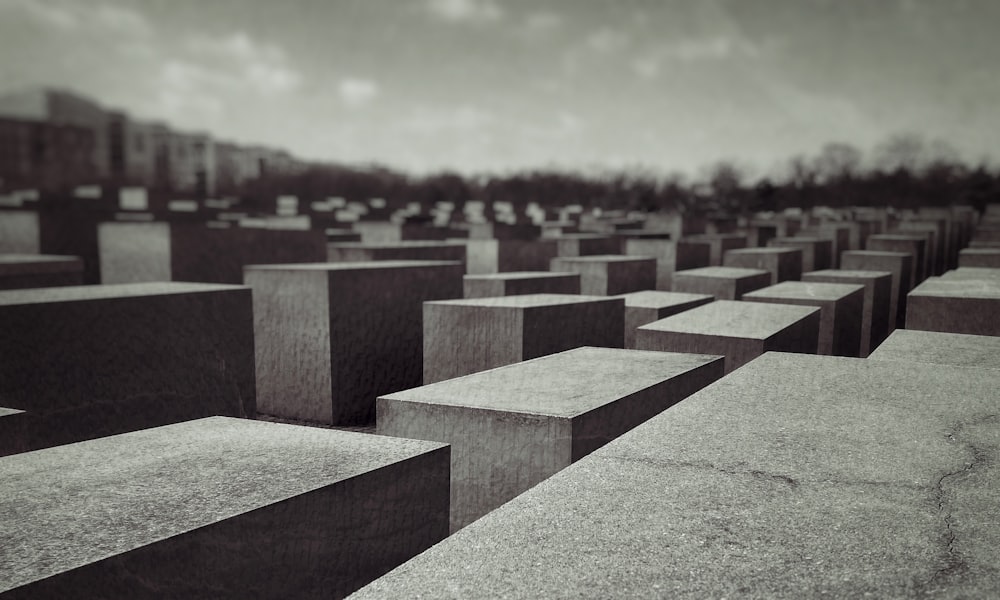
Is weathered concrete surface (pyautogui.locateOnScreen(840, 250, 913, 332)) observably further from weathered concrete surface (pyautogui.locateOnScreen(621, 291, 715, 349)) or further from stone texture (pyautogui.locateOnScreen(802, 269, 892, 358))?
weathered concrete surface (pyautogui.locateOnScreen(621, 291, 715, 349))

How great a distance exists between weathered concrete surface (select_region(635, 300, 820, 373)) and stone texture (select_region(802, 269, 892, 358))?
9.74 ft

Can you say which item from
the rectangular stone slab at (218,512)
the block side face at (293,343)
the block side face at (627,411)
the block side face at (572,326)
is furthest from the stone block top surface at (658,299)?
the rectangular stone slab at (218,512)

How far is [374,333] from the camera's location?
675 centimetres

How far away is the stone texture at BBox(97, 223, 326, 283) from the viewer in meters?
7.55

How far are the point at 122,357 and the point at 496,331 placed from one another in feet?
7.93

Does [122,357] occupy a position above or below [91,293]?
below

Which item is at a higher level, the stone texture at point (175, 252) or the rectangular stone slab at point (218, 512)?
the stone texture at point (175, 252)

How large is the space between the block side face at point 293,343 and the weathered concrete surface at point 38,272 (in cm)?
157

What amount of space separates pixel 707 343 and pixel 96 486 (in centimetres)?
392

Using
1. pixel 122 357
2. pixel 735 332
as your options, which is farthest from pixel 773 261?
pixel 122 357

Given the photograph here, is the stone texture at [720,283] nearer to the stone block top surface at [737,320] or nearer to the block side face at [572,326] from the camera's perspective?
the stone block top surface at [737,320]

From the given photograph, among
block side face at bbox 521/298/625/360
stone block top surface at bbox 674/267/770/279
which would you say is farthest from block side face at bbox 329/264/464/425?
stone block top surface at bbox 674/267/770/279

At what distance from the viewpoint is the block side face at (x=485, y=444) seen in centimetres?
319

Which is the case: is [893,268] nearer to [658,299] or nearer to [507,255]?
[658,299]
